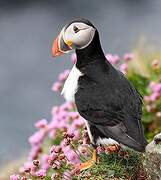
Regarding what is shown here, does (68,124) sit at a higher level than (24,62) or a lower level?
lower

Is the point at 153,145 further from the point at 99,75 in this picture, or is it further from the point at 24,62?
the point at 24,62

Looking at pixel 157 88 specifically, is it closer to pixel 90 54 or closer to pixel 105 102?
pixel 90 54

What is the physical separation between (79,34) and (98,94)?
1.22 ft

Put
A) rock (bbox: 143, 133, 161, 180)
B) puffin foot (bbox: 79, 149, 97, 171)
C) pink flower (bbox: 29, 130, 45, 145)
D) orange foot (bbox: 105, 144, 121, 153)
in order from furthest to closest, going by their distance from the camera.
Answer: pink flower (bbox: 29, 130, 45, 145) < orange foot (bbox: 105, 144, 121, 153) < puffin foot (bbox: 79, 149, 97, 171) < rock (bbox: 143, 133, 161, 180)

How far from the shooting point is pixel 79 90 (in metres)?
3.97

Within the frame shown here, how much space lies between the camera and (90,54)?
160 inches

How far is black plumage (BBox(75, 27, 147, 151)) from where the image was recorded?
12.8 feet

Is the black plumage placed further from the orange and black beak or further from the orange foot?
the orange foot

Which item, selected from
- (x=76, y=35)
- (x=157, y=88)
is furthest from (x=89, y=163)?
→ (x=157, y=88)

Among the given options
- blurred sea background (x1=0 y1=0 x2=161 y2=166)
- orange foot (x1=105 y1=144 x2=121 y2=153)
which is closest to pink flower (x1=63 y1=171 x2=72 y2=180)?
orange foot (x1=105 y1=144 x2=121 y2=153)

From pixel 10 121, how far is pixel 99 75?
5.86m

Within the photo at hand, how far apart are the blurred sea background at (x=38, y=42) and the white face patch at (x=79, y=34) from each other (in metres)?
4.35

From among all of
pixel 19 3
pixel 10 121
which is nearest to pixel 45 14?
pixel 19 3

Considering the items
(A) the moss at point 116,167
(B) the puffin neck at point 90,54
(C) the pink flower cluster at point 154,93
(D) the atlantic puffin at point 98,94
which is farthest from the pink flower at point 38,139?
(B) the puffin neck at point 90,54
